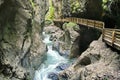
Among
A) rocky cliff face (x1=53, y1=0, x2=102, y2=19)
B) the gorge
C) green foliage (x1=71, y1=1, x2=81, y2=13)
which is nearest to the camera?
the gorge

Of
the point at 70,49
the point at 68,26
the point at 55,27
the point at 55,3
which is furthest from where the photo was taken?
the point at 55,3

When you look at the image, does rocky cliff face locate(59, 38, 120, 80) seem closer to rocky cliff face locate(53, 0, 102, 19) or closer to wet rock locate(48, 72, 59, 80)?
wet rock locate(48, 72, 59, 80)

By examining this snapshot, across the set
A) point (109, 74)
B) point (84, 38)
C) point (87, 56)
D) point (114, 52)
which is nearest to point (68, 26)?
point (84, 38)

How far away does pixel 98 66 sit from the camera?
16.8 m

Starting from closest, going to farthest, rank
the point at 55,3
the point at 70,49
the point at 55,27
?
1. the point at 70,49
2. the point at 55,27
3. the point at 55,3

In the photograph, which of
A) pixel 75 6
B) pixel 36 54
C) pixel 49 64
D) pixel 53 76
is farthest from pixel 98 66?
pixel 75 6

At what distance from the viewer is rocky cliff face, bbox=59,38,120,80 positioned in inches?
596

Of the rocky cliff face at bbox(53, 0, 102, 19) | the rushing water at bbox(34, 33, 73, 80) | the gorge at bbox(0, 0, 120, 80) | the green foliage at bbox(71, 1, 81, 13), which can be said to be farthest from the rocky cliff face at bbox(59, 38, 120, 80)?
the green foliage at bbox(71, 1, 81, 13)

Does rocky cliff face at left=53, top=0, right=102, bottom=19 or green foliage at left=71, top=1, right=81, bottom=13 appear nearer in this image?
rocky cliff face at left=53, top=0, right=102, bottom=19

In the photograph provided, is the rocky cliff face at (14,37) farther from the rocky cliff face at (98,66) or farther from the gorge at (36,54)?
the rocky cliff face at (98,66)

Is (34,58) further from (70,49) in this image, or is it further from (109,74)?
(109,74)

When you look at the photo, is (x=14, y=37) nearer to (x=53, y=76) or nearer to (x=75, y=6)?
(x=53, y=76)

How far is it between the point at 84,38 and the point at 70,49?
8.94 feet

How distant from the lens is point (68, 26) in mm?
36500
